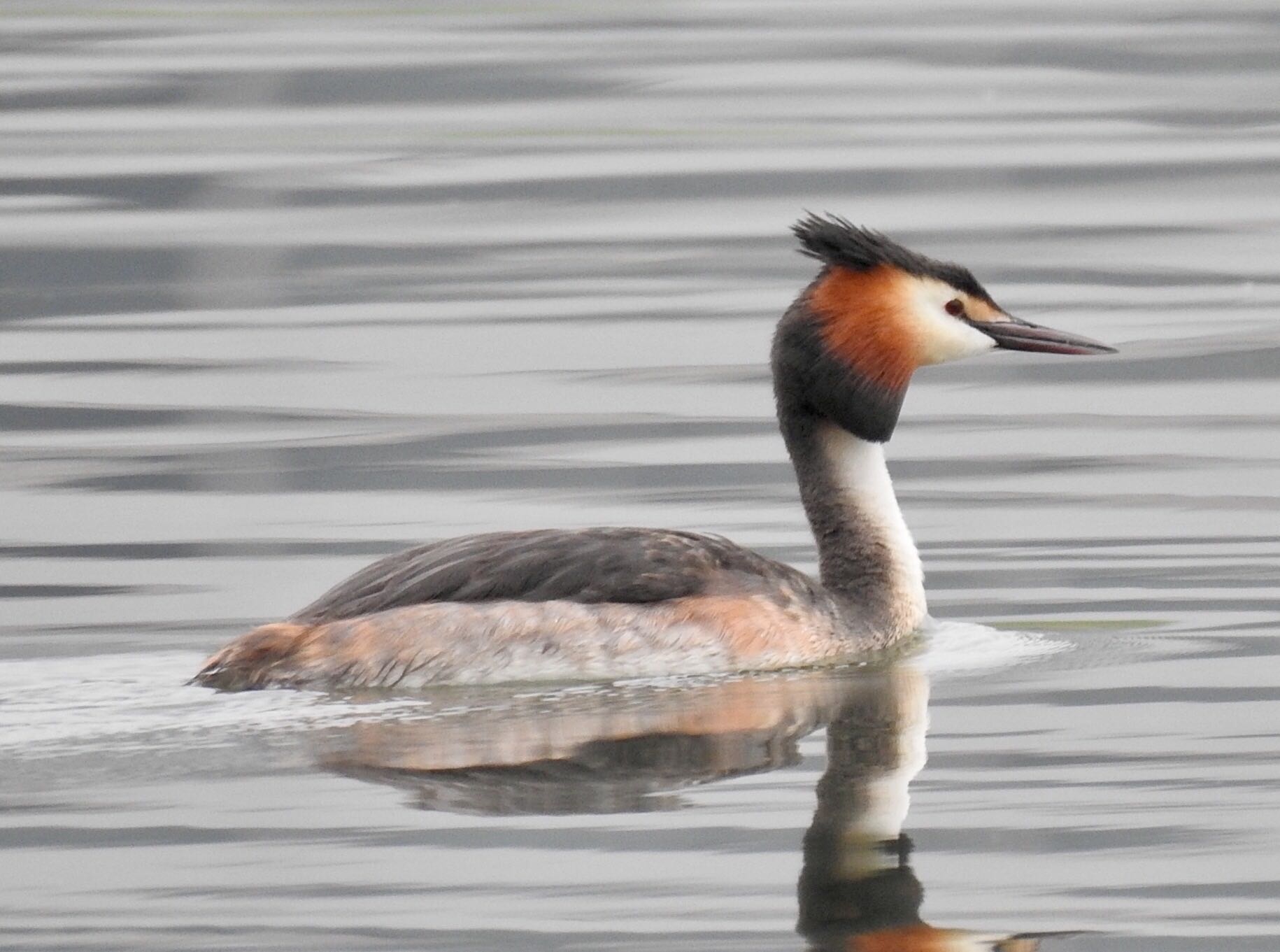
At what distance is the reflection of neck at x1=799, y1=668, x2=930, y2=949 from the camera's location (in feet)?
21.1

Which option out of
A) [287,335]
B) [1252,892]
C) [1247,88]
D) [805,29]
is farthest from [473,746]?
[805,29]

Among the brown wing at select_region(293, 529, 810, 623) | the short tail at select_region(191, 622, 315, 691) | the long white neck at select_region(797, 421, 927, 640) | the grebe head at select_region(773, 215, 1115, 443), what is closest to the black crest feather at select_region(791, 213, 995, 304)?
the grebe head at select_region(773, 215, 1115, 443)

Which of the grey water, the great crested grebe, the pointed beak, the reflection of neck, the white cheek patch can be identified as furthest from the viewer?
the pointed beak

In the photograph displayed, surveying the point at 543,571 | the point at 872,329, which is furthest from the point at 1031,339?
the point at 543,571

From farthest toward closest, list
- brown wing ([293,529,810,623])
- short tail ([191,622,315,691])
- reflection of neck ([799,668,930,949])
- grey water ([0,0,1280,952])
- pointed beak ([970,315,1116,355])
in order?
pointed beak ([970,315,1116,355]) → brown wing ([293,529,810,623]) → short tail ([191,622,315,691]) → grey water ([0,0,1280,952]) → reflection of neck ([799,668,930,949])

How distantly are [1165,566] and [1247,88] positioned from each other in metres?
12.1

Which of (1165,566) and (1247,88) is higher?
(1247,88)

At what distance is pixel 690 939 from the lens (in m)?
6.21

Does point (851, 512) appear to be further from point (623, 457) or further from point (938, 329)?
point (623, 457)

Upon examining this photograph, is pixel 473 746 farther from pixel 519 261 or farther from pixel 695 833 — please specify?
pixel 519 261

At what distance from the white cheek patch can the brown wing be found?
40.2 inches

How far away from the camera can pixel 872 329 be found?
9.51 metres

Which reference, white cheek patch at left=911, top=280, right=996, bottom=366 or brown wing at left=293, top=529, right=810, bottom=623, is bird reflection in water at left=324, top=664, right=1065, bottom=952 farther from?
white cheek patch at left=911, top=280, right=996, bottom=366

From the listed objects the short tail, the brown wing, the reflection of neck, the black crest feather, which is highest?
the black crest feather
